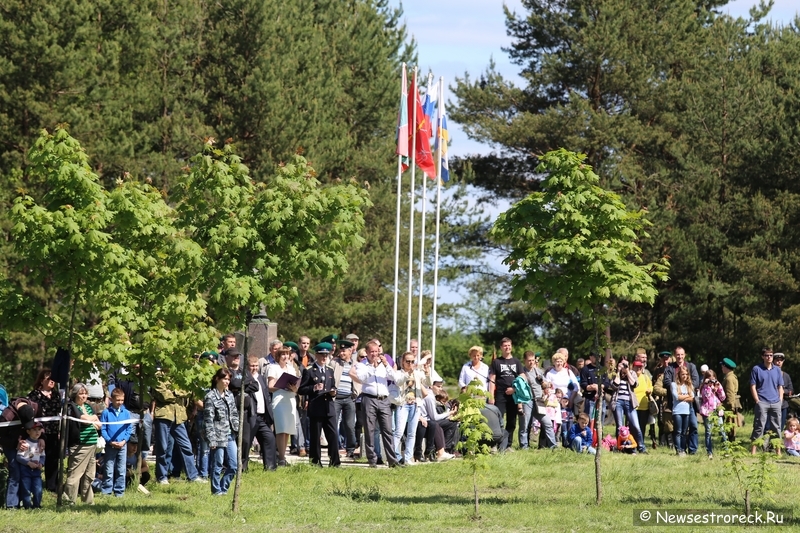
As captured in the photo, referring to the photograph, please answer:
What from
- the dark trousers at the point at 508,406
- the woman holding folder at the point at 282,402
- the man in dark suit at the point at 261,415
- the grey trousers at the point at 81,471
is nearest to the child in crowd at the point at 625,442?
the dark trousers at the point at 508,406

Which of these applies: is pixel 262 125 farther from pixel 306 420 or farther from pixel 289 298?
pixel 289 298

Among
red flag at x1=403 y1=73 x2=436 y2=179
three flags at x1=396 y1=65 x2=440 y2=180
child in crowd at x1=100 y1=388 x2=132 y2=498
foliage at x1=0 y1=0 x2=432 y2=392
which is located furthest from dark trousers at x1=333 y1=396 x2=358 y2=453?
foliage at x1=0 y1=0 x2=432 y2=392

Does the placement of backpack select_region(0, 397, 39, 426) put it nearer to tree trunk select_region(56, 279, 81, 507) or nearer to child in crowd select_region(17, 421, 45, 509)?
child in crowd select_region(17, 421, 45, 509)

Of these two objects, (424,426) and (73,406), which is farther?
(424,426)

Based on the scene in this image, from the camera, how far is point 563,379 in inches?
827

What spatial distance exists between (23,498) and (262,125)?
2297 centimetres

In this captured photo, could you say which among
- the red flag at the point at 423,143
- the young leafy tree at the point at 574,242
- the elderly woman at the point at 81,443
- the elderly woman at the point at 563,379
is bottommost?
the elderly woman at the point at 81,443

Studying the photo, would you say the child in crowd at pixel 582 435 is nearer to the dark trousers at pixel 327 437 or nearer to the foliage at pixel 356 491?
the dark trousers at pixel 327 437

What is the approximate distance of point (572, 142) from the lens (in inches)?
1502

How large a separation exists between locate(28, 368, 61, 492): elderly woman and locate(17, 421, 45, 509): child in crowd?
46cm

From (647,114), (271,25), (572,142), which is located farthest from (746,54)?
(271,25)

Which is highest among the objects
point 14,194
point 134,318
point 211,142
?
point 14,194

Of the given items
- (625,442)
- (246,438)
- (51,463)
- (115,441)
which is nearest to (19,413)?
(115,441)

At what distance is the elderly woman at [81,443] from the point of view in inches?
545
